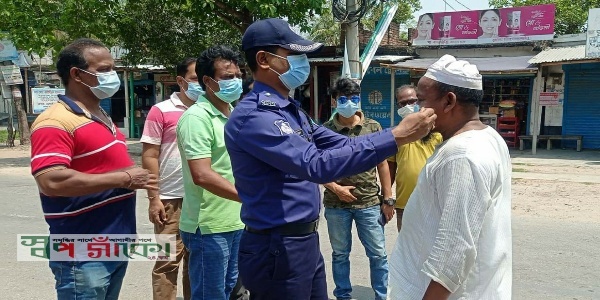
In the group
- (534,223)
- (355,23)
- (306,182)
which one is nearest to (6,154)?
(355,23)

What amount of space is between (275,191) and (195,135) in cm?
109

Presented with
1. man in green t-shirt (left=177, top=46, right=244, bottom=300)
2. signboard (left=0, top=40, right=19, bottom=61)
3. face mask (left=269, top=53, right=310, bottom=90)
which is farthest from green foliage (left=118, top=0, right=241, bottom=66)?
face mask (left=269, top=53, right=310, bottom=90)

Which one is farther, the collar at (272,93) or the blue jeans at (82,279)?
the blue jeans at (82,279)

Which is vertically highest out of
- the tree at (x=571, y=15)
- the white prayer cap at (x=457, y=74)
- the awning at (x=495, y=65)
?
the tree at (x=571, y=15)

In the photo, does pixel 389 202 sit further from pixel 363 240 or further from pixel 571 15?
pixel 571 15

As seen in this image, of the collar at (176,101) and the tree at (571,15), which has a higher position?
the tree at (571,15)

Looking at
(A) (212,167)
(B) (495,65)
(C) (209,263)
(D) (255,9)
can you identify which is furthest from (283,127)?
(B) (495,65)

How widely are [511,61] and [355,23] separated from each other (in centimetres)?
778

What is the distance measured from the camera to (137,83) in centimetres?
2147

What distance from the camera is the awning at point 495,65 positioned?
46.6 ft

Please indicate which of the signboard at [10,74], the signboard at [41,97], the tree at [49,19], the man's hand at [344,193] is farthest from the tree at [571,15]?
the man's hand at [344,193]

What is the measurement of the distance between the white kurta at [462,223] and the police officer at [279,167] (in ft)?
0.83

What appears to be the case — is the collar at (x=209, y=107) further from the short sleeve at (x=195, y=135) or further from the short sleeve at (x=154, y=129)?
the short sleeve at (x=154, y=129)

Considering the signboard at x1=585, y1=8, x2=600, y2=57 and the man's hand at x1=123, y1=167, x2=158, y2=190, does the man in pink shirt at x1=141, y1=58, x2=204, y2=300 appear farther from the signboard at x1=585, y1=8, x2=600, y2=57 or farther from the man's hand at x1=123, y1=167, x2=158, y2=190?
the signboard at x1=585, y1=8, x2=600, y2=57
